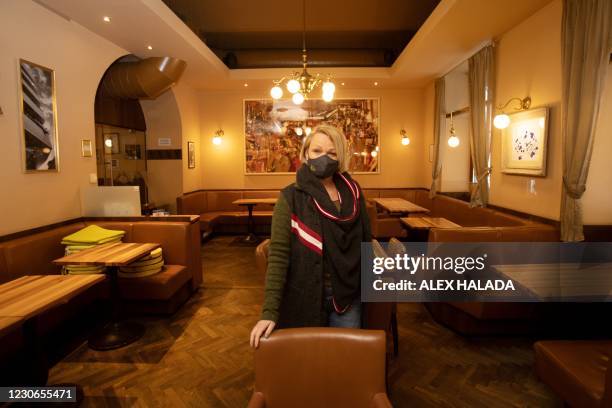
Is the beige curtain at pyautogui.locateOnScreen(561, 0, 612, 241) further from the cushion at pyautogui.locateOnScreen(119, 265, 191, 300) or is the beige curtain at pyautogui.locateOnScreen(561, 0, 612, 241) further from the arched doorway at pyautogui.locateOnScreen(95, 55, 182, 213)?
the arched doorway at pyautogui.locateOnScreen(95, 55, 182, 213)

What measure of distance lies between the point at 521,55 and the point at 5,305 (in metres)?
5.40

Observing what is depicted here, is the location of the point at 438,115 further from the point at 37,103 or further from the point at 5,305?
the point at 5,305

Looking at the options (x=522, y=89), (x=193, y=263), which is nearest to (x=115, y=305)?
(x=193, y=263)

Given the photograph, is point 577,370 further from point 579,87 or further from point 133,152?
point 133,152

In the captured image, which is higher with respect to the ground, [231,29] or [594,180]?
[231,29]

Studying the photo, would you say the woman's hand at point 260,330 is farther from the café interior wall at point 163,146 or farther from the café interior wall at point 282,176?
the café interior wall at point 282,176

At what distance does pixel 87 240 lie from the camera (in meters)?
3.52

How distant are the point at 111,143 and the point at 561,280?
6136 millimetres

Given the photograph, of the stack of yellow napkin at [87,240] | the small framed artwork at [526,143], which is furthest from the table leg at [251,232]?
the small framed artwork at [526,143]

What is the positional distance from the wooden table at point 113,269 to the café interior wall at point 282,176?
198 inches

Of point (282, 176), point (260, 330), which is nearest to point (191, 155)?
point (282, 176)

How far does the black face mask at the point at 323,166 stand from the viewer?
163 centimetres

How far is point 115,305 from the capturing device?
3.38 meters

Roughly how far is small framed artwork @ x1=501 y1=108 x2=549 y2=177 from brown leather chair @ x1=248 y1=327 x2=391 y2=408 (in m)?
3.64
